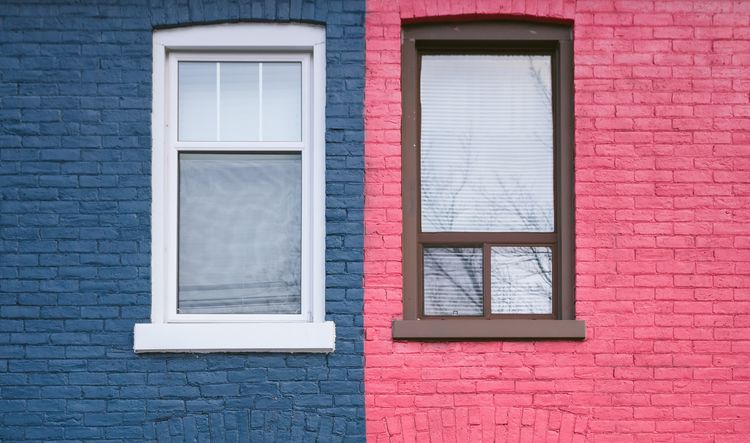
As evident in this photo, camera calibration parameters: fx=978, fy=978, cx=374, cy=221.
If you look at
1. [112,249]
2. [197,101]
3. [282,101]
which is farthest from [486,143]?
[112,249]

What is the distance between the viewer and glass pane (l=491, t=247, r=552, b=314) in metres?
6.31

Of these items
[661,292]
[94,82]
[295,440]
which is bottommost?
[295,440]

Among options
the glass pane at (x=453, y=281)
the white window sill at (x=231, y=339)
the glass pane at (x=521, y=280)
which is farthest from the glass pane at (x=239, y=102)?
the glass pane at (x=521, y=280)

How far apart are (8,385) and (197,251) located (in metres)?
1.41

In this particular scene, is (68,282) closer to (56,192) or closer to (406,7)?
(56,192)

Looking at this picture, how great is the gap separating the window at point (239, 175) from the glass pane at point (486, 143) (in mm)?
753

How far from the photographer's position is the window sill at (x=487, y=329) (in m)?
6.03

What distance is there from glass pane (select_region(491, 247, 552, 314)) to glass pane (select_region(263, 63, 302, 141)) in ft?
5.07

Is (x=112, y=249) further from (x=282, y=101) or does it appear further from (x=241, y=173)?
(x=282, y=101)

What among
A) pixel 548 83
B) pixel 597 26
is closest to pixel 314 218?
pixel 548 83

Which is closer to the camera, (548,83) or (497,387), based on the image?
(497,387)

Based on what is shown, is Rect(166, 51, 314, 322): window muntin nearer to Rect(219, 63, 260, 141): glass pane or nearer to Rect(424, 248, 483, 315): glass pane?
Rect(219, 63, 260, 141): glass pane

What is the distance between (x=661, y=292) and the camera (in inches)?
240

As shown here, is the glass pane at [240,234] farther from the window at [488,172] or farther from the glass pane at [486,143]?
the glass pane at [486,143]
